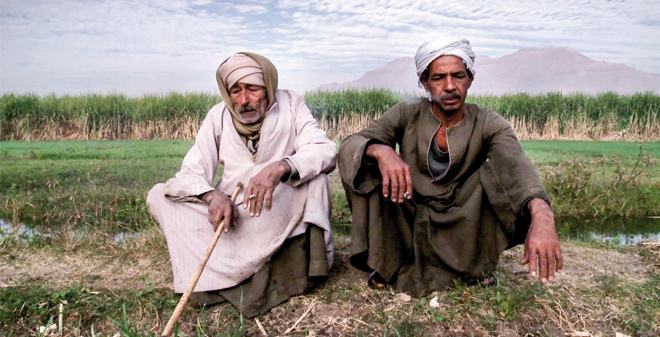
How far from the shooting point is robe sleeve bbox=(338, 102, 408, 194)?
2969 mm

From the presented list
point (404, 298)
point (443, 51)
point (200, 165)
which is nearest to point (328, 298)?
point (404, 298)

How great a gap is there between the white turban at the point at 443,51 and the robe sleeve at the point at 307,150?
0.73 meters

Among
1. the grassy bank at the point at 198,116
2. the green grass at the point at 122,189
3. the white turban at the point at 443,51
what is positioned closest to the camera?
the white turban at the point at 443,51

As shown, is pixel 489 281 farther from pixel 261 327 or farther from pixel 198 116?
pixel 198 116

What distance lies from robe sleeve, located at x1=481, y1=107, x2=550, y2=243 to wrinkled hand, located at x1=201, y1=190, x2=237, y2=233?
1389mm

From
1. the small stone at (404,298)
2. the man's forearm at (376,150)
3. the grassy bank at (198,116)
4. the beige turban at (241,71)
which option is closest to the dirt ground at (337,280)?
the small stone at (404,298)

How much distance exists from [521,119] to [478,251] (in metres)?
11.1

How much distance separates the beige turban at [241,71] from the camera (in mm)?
3205

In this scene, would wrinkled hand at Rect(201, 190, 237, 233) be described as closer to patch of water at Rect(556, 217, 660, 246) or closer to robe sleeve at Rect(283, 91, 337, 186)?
robe sleeve at Rect(283, 91, 337, 186)

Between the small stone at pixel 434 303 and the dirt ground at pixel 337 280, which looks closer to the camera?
the dirt ground at pixel 337 280

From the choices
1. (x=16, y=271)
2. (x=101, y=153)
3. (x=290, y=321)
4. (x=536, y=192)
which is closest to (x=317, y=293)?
(x=290, y=321)

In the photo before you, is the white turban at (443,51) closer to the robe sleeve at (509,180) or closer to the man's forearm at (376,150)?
the robe sleeve at (509,180)

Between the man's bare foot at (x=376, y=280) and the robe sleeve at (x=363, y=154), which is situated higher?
the robe sleeve at (x=363, y=154)

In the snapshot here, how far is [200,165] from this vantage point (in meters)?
3.28
